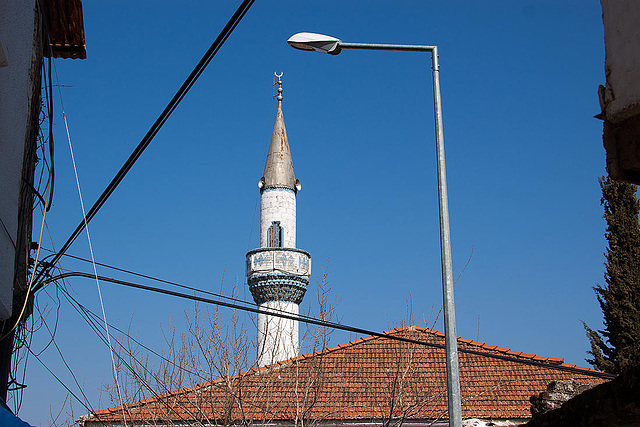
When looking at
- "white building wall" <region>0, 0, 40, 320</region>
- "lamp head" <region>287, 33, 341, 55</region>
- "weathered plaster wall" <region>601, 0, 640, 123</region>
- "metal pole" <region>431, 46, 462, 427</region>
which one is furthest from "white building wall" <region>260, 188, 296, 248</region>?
"weathered plaster wall" <region>601, 0, 640, 123</region>

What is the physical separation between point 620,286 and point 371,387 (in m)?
8.69

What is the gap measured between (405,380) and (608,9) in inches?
474

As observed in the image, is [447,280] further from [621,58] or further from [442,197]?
[621,58]

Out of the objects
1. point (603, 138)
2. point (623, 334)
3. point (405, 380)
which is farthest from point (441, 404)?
point (603, 138)

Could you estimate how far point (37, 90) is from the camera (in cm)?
799

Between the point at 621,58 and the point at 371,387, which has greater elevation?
the point at 371,387

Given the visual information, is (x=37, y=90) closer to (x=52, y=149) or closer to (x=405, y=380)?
(x=52, y=149)

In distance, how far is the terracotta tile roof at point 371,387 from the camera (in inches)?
584

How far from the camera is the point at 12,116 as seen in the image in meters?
6.73

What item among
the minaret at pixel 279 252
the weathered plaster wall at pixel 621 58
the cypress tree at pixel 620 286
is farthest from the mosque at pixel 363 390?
the minaret at pixel 279 252

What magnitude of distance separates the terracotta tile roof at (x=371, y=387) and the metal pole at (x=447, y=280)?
6.04 metres

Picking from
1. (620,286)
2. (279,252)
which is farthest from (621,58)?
(279,252)

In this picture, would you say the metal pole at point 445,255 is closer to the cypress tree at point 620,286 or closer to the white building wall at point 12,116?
the white building wall at point 12,116

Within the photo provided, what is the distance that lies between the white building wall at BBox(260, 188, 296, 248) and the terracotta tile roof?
11248mm
